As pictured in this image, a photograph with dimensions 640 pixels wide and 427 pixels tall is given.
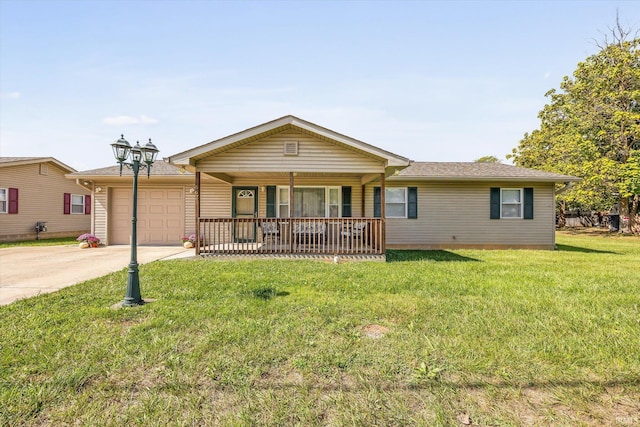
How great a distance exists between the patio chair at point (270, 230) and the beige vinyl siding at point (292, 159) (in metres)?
1.56

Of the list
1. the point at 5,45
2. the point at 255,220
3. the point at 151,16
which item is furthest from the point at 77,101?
the point at 255,220

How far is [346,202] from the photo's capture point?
11.8 m

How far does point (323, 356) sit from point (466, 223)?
10.9 metres

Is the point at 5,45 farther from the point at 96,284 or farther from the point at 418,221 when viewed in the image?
the point at 418,221

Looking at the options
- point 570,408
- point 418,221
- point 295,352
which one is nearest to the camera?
point 570,408

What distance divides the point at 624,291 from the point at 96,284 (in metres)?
9.67

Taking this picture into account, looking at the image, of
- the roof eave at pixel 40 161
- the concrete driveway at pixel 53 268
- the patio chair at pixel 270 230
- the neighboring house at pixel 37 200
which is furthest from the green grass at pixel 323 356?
the neighboring house at pixel 37 200

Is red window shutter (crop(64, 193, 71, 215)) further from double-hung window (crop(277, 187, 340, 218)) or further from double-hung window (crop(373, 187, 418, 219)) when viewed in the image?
double-hung window (crop(373, 187, 418, 219))

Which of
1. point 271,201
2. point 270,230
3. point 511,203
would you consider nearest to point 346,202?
point 271,201

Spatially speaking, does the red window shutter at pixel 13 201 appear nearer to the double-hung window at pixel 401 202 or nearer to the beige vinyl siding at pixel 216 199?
the beige vinyl siding at pixel 216 199

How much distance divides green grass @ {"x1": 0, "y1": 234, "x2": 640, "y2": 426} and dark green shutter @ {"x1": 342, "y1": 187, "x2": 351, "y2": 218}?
6.23m

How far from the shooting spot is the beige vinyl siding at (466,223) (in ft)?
40.0

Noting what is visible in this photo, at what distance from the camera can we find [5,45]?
8570 millimetres

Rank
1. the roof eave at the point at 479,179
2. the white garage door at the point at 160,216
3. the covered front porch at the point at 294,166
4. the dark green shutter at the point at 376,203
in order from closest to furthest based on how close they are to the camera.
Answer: the covered front porch at the point at 294,166
the roof eave at the point at 479,179
the dark green shutter at the point at 376,203
the white garage door at the point at 160,216
